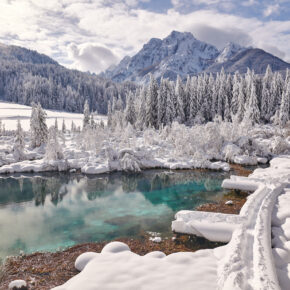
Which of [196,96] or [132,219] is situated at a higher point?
[196,96]

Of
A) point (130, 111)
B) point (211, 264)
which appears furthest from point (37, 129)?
point (211, 264)

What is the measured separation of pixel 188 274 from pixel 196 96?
195 ft

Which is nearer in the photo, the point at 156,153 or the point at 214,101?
the point at 156,153

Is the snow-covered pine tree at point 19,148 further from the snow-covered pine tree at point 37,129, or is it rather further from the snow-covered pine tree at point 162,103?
the snow-covered pine tree at point 162,103

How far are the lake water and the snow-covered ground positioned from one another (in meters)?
4.18

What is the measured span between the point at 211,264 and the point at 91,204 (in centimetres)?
1320

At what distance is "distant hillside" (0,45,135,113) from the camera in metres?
125

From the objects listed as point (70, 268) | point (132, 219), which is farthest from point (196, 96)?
point (70, 268)

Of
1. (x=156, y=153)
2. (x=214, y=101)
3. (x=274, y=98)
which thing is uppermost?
(x=274, y=98)

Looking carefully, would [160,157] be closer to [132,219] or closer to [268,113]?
[132,219]

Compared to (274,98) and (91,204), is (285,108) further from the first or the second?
(91,204)

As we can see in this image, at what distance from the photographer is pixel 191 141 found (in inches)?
1430

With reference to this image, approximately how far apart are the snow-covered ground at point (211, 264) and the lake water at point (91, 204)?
13.7ft

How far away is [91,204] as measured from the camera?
64.7ft
